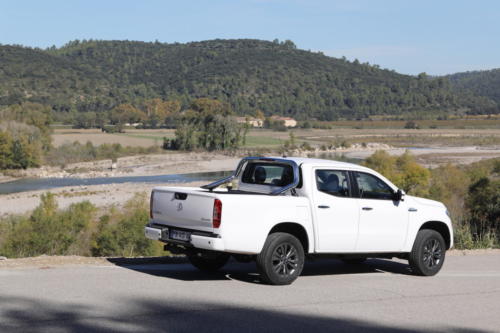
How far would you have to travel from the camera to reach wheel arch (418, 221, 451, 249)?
11.6 metres

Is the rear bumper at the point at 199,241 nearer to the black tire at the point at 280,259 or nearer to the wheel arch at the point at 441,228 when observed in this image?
the black tire at the point at 280,259

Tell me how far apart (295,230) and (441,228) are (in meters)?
3.04

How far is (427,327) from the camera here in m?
7.61

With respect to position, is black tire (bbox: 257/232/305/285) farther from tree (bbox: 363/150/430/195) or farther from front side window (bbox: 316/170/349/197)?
tree (bbox: 363/150/430/195)

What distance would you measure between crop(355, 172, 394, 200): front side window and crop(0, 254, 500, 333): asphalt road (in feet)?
4.19

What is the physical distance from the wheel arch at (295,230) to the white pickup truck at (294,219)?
0.05 ft

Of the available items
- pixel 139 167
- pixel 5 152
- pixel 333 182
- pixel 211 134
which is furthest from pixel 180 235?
pixel 211 134

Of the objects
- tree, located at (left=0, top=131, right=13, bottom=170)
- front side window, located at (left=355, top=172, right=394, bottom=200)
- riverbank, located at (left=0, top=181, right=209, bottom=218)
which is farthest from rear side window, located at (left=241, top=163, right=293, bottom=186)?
tree, located at (left=0, top=131, right=13, bottom=170)

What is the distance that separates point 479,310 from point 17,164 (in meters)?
79.8

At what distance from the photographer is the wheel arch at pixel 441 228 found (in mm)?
11568

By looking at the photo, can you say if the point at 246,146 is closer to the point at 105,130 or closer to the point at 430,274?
the point at 105,130

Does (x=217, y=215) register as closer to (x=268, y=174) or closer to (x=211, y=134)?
(x=268, y=174)

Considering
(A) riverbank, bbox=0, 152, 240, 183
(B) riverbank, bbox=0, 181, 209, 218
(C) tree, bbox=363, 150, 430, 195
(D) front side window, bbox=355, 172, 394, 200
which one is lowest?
(B) riverbank, bbox=0, 181, 209, 218

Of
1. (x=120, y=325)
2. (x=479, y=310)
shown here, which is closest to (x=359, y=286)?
(x=479, y=310)
